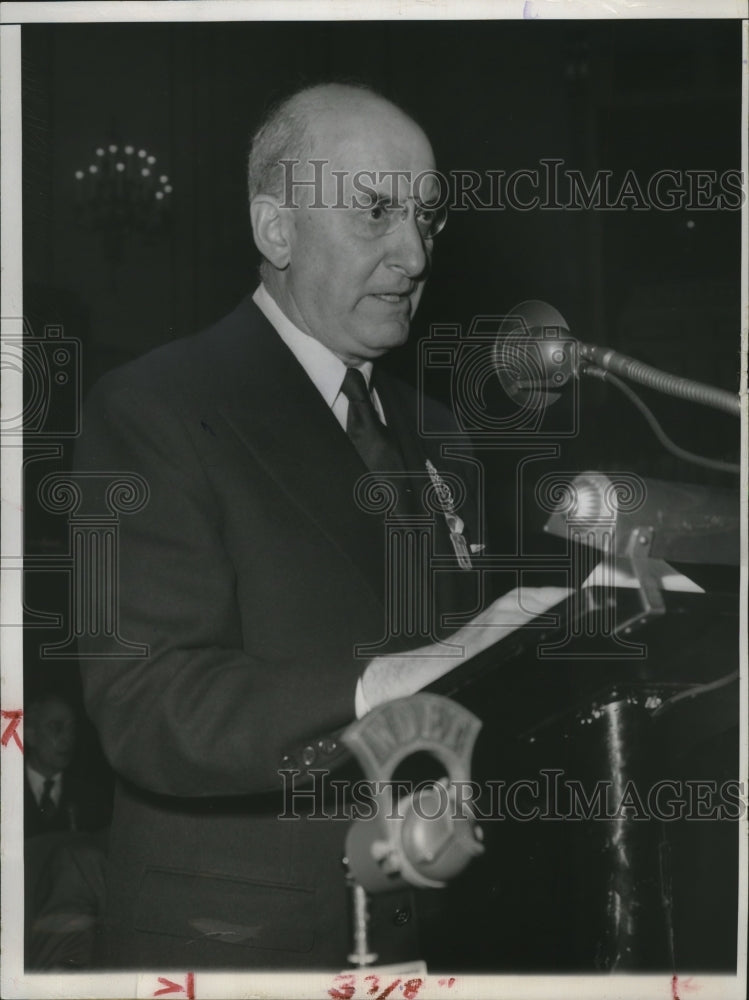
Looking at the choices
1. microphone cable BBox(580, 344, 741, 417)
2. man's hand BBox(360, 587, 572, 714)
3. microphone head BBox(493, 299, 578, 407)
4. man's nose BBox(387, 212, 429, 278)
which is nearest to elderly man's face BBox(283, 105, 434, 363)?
man's nose BBox(387, 212, 429, 278)

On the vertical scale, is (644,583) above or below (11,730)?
above

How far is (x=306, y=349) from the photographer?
165 cm

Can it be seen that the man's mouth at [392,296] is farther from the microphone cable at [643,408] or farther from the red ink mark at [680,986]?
the red ink mark at [680,986]

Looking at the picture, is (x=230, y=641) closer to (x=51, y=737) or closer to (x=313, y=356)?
(x=51, y=737)

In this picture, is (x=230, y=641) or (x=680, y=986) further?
(x=680, y=986)

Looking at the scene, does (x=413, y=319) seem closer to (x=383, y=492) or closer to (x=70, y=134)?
(x=383, y=492)

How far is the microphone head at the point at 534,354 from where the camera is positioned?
5.52 ft

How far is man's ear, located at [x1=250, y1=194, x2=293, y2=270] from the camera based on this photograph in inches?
64.7

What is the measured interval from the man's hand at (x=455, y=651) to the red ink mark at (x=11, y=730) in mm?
519

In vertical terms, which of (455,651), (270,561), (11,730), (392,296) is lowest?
(11,730)

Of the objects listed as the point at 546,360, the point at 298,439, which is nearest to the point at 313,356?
the point at 298,439

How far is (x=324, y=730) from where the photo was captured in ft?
5.27

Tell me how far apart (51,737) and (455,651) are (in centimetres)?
60

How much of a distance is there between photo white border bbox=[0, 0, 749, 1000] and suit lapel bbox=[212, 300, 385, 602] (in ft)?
1.14
